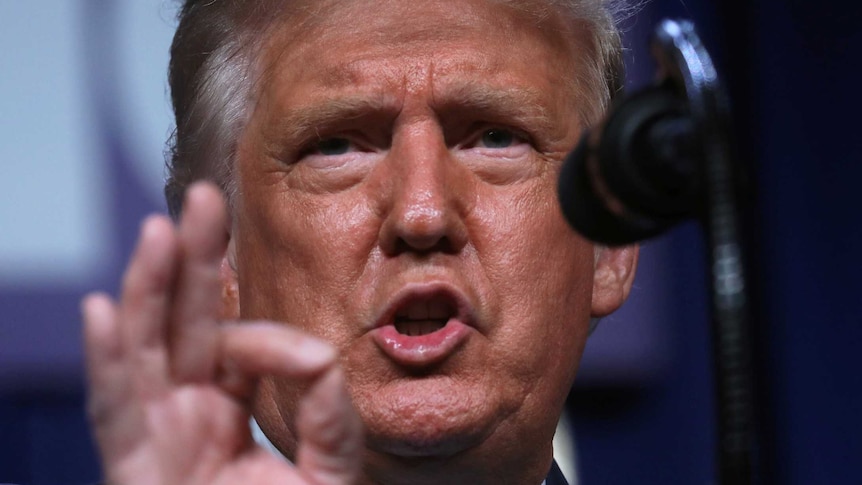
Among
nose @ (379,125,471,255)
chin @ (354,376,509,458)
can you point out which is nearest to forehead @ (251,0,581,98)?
nose @ (379,125,471,255)

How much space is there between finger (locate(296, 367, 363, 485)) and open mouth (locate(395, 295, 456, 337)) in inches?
18.6

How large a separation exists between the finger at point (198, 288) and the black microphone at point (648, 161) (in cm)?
32

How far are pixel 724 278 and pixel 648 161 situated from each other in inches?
4.8

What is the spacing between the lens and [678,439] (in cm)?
240

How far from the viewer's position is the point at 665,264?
97.3 inches

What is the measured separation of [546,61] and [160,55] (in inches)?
40.6

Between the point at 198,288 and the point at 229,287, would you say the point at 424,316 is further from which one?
the point at 198,288

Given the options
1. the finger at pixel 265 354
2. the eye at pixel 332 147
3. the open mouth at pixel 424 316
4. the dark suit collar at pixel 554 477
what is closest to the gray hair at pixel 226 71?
the eye at pixel 332 147

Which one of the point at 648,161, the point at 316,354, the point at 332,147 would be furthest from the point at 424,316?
the point at 648,161

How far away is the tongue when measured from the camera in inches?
58.9

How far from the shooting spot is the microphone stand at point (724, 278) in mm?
→ 796

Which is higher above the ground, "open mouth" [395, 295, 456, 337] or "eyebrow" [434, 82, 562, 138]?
"eyebrow" [434, 82, 562, 138]

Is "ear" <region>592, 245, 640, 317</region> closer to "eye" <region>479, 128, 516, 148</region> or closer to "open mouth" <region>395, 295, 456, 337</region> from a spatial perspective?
"eye" <region>479, 128, 516, 148</region>

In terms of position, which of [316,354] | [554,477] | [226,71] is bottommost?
[554,477]
